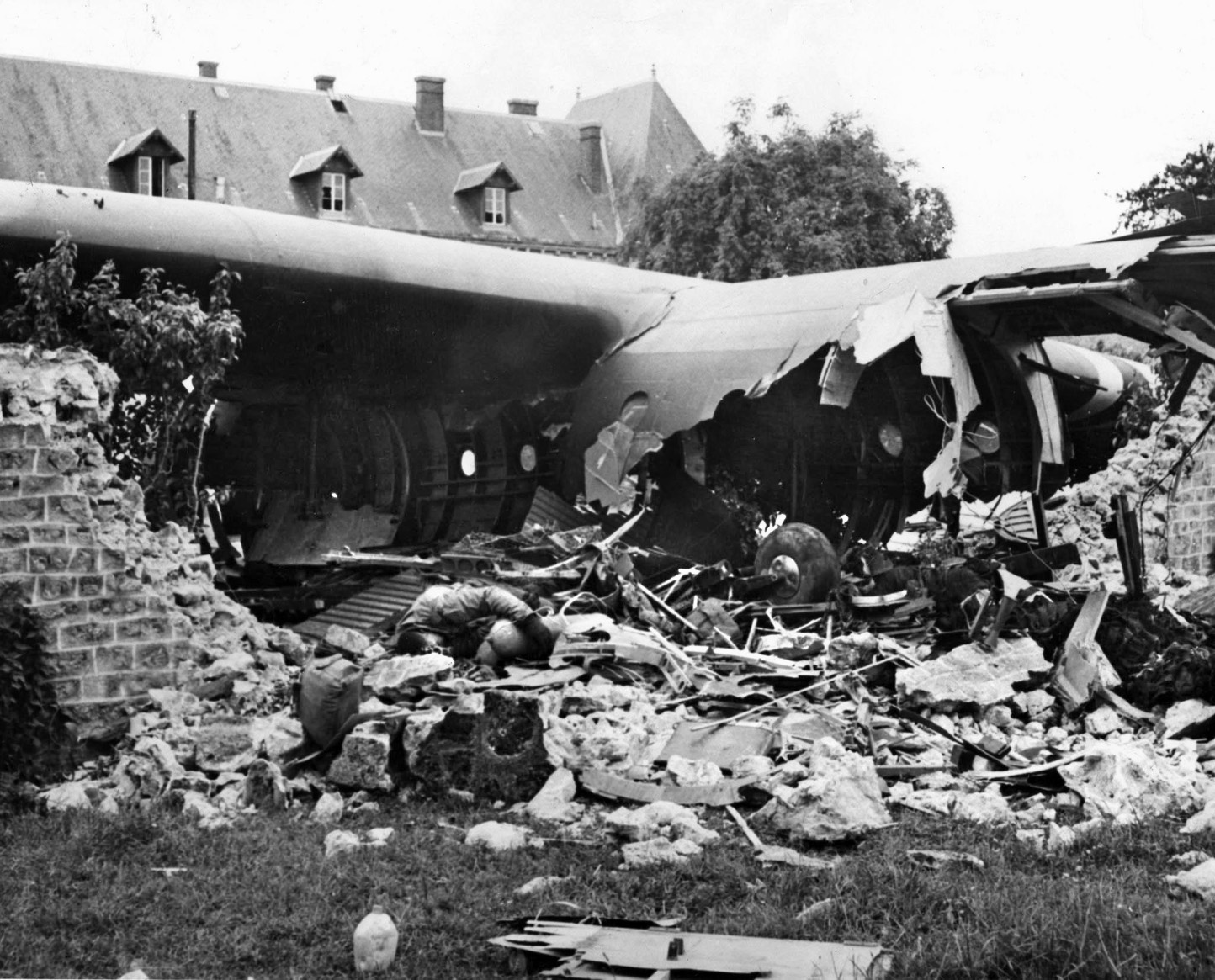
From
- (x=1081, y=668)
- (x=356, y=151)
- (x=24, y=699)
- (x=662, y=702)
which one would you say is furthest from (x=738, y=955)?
(x=356, y=151)

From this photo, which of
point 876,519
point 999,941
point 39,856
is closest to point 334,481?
point 876,519

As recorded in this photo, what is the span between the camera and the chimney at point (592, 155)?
48406mm

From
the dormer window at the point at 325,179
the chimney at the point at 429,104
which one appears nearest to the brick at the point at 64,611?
the dormer window at the point at 325,179

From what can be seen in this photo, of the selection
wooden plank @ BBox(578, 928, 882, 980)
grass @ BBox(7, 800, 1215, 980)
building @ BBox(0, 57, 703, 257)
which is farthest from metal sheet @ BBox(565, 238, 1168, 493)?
building @ BBox(0, 57, 703, 257)

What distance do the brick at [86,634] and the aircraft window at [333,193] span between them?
107 ft

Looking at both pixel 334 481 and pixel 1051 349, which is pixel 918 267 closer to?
pixel 1051 349

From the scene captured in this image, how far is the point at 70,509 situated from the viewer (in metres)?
9.84

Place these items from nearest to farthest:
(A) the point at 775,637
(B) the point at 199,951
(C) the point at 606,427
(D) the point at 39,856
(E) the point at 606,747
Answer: (B) the point at 199,951 < (D) the point at 39,856 < (E) the point at 606,747 < (A) the point at 775,637 < (C) the point at 606,427

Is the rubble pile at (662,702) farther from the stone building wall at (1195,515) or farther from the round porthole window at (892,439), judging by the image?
the stone building wall at (1195,515)

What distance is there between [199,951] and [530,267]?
446 inches

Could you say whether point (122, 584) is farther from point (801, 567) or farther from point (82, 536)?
point (801, 567)

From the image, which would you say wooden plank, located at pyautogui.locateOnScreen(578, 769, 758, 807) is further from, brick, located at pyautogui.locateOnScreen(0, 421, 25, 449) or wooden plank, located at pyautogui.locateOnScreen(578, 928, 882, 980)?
brick, located at pyautogui.locateOnScreen(0, 421, 25, 449)

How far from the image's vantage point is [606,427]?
15891mm

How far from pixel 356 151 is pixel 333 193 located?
2.51 meters
